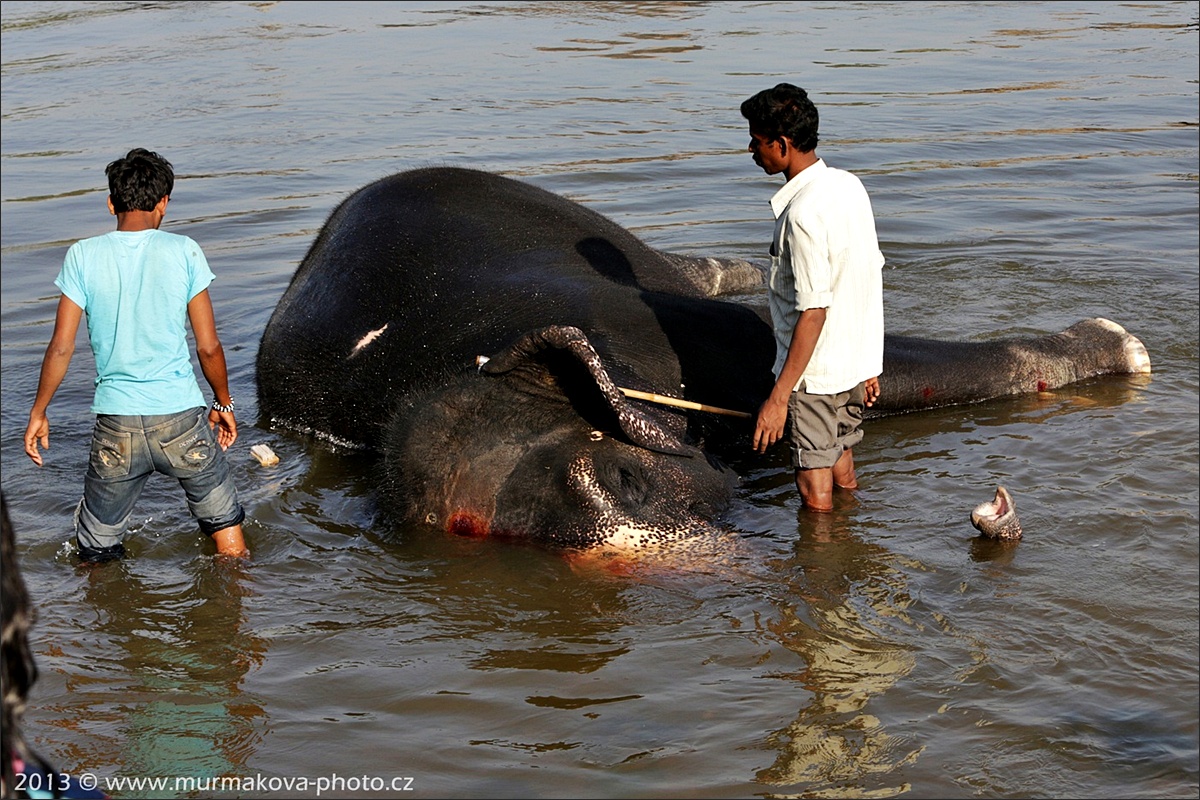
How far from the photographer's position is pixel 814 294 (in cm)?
545

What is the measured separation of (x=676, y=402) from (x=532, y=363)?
0.79 metres

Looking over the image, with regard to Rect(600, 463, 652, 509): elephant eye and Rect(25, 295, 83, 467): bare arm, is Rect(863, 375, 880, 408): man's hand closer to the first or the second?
Rect(600, 463, 652, 509): elephant eye

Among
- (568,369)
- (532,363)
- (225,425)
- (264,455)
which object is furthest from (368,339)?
(568,369)

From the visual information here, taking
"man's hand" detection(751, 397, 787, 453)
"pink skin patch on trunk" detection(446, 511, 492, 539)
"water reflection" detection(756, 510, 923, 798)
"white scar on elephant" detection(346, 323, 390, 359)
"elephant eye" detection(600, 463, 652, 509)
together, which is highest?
"white scar on elephant" detection(346, 323, 390, 359)

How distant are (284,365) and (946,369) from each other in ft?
11.7

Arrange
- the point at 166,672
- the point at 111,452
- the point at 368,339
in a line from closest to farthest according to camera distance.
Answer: the point at 166,672
the point at 111,452
the point at 368,339

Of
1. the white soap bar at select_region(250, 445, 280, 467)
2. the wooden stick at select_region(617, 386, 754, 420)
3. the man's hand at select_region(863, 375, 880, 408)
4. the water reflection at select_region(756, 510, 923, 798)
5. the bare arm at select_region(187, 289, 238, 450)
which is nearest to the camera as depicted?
the water reflection at select_region(756, 510, 923, 798)

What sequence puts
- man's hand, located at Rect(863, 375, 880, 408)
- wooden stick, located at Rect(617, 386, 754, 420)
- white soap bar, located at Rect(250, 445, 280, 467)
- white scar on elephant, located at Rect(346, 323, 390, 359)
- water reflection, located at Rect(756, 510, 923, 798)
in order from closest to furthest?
1. water reflection, located at Rect(756, 510, 923, 798)
2. wooden stick, located at Rect(617, 386, 754, 420)
3. man's hand, located at Rect(863, 375, 880, 408)
4. white scar on elephant, located at Rect(346, 323, 390, 359)
5. white soap bar, located at Rect(250, 445, 280, 467)

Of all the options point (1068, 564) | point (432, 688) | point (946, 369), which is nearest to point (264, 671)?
point (432, 688)

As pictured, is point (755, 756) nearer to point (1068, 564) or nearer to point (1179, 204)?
point (1068, 564)

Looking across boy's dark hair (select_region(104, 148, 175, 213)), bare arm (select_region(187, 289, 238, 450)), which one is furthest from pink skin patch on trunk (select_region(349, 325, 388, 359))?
boy's dark hair (select_region(104, 148, 175, 213))

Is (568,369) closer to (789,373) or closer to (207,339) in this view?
(789,373)

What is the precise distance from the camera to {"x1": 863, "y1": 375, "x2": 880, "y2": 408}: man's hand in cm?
606

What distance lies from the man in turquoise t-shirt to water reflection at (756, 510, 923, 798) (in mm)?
2508
